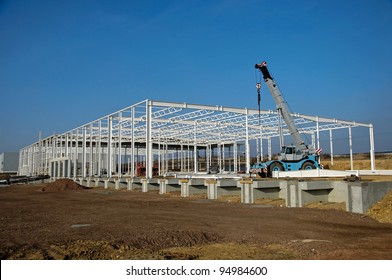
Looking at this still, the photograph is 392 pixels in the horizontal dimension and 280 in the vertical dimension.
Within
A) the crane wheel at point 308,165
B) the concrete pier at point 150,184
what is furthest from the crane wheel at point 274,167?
the concrete pier at point 150,184

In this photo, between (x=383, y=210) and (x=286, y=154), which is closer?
(x=383, y=210)

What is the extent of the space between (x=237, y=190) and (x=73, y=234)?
12.0 metres

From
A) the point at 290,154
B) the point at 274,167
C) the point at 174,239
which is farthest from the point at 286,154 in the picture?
the point at 174,239

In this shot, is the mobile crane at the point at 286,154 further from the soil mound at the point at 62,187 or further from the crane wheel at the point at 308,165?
the soil mound at the point at 62,187

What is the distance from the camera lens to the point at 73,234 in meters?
8.67

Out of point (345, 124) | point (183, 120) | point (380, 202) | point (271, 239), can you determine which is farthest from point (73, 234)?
point (345, 124)

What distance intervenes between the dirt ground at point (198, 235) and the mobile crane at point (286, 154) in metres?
10.2

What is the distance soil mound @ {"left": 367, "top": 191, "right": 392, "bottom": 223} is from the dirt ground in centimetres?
7

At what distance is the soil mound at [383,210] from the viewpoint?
1114 cm

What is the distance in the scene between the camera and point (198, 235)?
27.9 feet

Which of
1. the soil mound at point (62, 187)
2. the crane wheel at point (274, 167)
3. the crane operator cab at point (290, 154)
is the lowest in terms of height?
the soil mound at point (62, 187)

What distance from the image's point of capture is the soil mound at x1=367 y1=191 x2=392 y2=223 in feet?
36.5

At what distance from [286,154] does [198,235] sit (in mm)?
16628

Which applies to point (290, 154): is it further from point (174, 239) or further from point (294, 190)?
point (174, 239)
